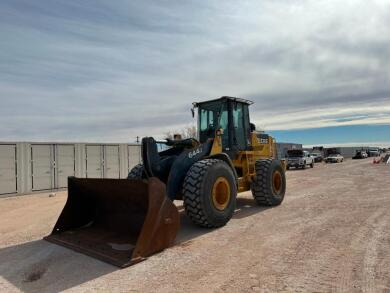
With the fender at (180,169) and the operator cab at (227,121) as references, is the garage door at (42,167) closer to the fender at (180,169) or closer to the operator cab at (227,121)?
the operator cab at (227,121)

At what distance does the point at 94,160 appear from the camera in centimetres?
1930

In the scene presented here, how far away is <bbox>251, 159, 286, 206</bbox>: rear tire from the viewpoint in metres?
9.61

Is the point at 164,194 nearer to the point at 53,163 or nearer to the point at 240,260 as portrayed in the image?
the point at 240,260

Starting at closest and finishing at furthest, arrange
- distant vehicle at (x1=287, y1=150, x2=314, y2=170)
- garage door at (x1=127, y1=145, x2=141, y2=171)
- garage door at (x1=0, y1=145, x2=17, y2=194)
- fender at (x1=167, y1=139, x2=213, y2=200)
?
fender at (x1=167, y1=139, x2=213, y2=200)
garage door at (x1=0, y1=145, x2=17, y2=194)
garage door at (x1=127, y1=145, x2=141, y2=171)
distant vehicle at (x1=287, y1=150, x2=314, y2=170)

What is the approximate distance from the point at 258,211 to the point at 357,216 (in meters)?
2.25

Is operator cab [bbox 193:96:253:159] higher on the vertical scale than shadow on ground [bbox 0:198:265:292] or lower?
higher

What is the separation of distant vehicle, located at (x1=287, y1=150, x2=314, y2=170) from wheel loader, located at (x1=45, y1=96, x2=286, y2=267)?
2563 centimetres

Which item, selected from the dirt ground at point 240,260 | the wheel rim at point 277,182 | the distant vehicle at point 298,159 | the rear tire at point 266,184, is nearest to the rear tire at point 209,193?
the dirt ground at point 240,260

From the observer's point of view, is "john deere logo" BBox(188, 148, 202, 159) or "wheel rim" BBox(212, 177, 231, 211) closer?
"wheel rim" BBox(212, 177, 231, 211)

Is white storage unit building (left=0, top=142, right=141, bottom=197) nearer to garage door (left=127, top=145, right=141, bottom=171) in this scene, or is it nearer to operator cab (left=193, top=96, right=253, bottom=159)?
garage door (left=127, top=145, right=141, bottom=171)

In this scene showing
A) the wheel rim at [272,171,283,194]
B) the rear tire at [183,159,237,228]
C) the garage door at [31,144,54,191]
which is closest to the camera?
the rear tire at [183,159,237,228]

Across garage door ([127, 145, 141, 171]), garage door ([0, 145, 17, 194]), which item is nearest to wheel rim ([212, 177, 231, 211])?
garage door ([0, 145, 17, 194])

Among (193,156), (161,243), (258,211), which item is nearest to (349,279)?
(161,243)

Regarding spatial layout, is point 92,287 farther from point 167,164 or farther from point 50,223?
point 50,223
